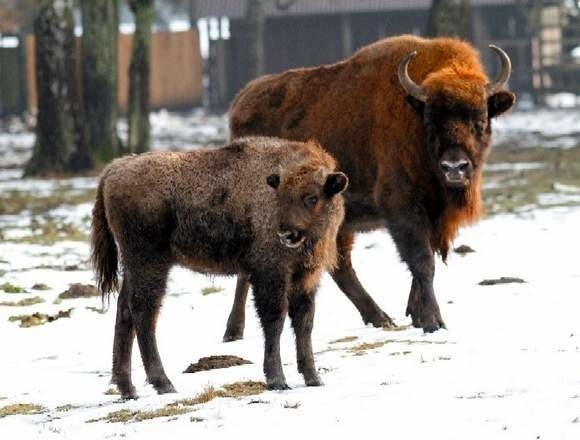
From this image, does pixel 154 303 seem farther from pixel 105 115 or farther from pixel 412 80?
A: pixel 105 115

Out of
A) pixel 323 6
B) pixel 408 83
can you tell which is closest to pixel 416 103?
pixel 408 83

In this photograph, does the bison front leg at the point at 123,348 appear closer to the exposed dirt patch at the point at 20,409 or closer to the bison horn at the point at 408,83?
the exposed dirt patch at the point at 20,409

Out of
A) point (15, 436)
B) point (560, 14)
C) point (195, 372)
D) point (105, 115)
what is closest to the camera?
point (15, 436)

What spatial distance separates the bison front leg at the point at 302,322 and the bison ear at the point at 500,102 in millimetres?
2408

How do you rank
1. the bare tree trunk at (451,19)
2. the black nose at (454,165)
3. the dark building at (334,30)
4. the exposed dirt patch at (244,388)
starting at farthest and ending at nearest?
the dark building at (334,30)
the bare tree trunk at (451,19)
the black nose at (454,165)
the exposed dirt patch at (244,388)

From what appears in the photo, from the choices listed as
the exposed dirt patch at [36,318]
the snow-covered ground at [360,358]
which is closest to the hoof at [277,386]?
the snow-covered ground at [360,358]

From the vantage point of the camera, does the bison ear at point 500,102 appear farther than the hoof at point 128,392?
Yes

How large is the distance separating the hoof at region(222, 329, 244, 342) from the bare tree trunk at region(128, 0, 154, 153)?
14.3m

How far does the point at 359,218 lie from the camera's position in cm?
1105

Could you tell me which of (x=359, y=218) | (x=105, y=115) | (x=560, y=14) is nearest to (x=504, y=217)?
(x=359, y=218)

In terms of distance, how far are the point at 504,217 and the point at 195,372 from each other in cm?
844

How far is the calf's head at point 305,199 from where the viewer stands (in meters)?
8.48

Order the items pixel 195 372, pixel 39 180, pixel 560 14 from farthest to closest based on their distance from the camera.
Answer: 1. pixel 560 14
2. pixel 39 180
3. pixel 195 372

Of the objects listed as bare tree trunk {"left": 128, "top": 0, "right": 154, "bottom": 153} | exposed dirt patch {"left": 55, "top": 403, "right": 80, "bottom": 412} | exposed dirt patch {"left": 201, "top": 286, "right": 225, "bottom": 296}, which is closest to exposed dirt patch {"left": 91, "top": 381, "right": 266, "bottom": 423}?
exposed dirt patch {"left": 55, "top": 403, "right": 80, "bottom": 412}
